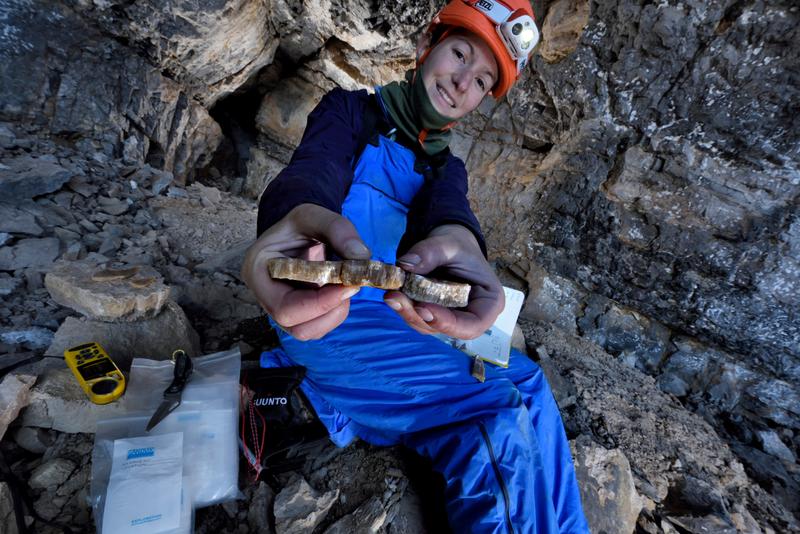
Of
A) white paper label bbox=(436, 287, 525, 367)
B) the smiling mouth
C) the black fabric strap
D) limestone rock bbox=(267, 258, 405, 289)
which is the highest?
the smiling mouth

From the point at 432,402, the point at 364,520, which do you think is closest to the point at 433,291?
the point at 432,402

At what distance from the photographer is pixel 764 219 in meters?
3.41

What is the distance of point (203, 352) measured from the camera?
235cm

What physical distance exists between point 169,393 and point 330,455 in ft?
2.90

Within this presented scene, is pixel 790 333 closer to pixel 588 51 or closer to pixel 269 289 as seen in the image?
pixel 588 51

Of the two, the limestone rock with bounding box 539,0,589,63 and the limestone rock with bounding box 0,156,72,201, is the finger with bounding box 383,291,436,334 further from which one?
the limestone rock with bounding box 539,0,589,63

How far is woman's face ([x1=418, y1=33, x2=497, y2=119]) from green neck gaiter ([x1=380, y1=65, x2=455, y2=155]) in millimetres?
50

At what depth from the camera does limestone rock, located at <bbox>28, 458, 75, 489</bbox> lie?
1.38 meters

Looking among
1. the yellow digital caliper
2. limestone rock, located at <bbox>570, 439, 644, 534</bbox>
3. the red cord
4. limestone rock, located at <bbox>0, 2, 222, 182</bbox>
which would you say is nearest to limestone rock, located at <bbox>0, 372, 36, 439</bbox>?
the yellow digital caliper

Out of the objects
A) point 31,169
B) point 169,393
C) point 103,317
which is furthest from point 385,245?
point 31,169

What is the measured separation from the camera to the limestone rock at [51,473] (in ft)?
4.53

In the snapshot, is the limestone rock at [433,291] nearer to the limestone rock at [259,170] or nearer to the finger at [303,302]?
the finger at [303,302]

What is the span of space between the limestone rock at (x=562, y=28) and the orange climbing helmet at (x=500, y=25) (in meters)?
1.63

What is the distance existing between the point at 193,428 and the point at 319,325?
2.66 ft
